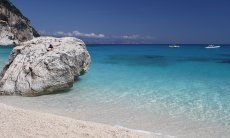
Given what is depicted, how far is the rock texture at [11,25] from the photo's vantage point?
328ft

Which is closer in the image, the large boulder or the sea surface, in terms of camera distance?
the sea surface

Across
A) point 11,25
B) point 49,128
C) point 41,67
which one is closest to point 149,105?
point 41,67

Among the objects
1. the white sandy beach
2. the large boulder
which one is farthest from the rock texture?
the white sandy beach

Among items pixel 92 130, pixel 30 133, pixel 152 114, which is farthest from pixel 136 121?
pixel 30 133

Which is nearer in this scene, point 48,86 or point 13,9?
point 48,86

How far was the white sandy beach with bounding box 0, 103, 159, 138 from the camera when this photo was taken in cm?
811

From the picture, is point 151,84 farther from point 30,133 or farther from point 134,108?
point 30,133

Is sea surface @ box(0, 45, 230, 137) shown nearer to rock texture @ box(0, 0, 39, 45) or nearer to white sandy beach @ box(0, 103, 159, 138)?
white sandy beach @ box(0, 103, 159, 138)

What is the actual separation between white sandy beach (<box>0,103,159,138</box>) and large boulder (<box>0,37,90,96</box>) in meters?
4.57

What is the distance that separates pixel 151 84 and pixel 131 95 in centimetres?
391

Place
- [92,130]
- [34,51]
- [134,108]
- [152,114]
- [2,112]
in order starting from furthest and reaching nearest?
[34,51] < [134,108] < [152,114] < [2,112] < [92,130]

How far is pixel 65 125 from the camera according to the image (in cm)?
899

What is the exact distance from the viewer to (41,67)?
14.8 m

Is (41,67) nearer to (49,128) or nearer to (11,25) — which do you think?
(49,128)
